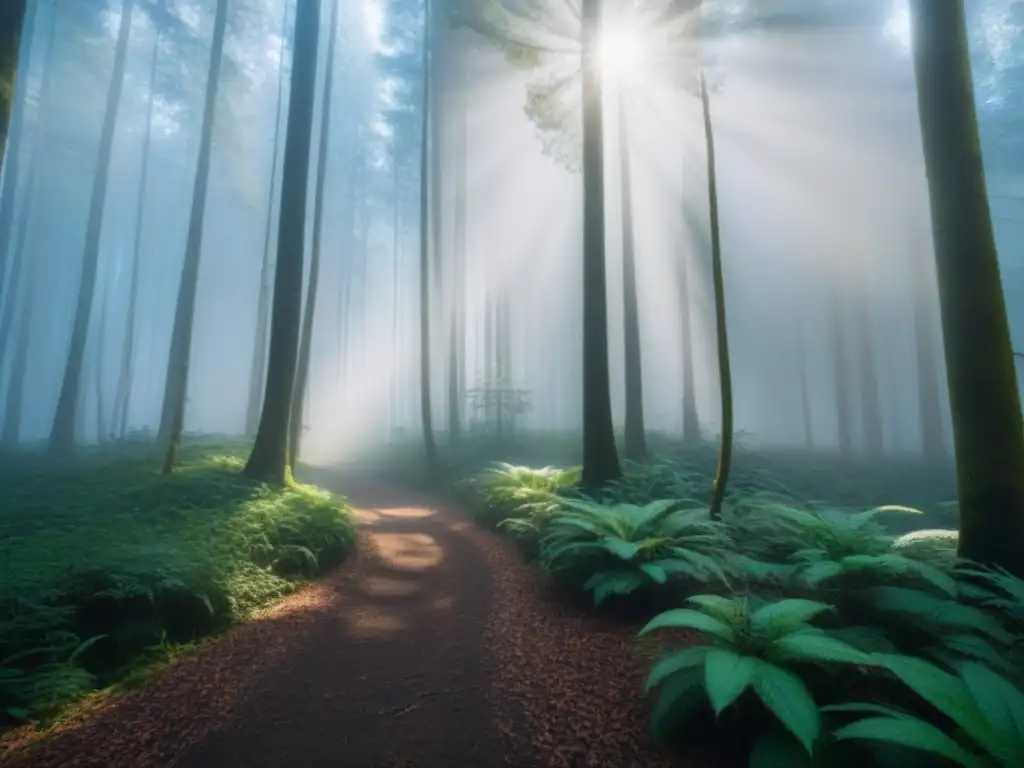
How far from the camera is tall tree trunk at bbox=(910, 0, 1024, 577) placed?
450cm

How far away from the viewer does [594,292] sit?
9383mm

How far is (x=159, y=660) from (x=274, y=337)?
7.34 m

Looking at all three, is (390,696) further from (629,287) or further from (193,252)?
(193,252)

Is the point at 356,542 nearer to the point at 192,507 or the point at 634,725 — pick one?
the point at 192,507

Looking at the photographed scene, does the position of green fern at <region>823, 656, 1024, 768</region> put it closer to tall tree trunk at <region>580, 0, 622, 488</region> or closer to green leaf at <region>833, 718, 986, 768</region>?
green leaf at <region>833, 718, 986, 768</region>

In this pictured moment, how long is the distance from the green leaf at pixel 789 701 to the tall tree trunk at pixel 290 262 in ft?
31.5

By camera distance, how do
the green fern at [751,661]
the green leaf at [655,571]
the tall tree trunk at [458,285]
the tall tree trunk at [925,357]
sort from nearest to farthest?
the green fern at [751,661]
the green leaf at [655,571]
the tall tree trunk at [925,357]
the tall tree trunk at [458,285]

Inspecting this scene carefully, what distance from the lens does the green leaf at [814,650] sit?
105 inches

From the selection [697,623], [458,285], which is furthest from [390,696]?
[458,285]

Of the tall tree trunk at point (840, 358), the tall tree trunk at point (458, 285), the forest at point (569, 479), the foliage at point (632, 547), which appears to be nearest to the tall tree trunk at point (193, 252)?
the forest at point (569, 479)

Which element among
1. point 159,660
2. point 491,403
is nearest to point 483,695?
point 159,660

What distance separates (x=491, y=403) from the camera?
23.6 m

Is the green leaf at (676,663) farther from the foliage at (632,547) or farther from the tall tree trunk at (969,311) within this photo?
the tall tree trunk at (969,311)

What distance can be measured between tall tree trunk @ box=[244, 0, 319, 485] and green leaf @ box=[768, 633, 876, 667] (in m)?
9.58
